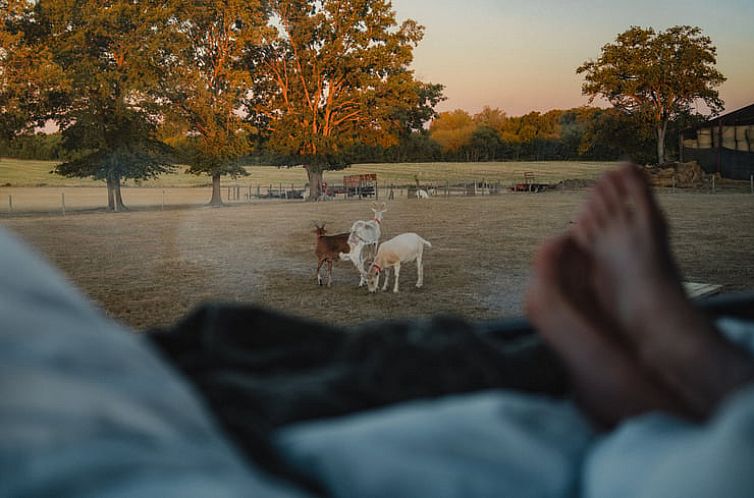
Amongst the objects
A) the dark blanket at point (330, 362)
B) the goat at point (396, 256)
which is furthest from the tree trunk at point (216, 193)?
the dark blanket at point (330, 362)

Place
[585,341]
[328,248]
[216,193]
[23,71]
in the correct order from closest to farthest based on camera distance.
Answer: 1. [585,341]
2. [23,71]
3. [216,193]
4. [328,248]

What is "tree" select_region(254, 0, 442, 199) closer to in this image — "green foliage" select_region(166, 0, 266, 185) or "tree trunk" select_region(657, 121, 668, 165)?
"green foliage" select_region(166, 0, 266, 185)

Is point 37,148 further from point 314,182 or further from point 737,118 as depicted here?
point 737,118

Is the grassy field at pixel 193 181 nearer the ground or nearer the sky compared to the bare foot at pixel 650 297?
nearer the sky

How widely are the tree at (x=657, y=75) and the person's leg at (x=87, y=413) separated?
11.3 feet

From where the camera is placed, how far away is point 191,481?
0.32 meters

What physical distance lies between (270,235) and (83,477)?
9.87 ft

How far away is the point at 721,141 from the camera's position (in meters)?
3.62

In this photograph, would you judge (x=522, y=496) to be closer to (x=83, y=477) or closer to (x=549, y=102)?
(x=83, y=477)

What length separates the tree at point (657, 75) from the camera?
3533 millimetres

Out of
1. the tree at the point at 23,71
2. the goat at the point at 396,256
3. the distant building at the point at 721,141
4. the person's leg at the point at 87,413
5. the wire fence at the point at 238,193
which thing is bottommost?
the goat at the point at 396,256

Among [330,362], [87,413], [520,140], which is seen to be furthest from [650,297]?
[520,140]

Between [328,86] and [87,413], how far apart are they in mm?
2873

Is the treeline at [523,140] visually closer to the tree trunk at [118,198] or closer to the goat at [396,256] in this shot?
the goat at [396,256]
